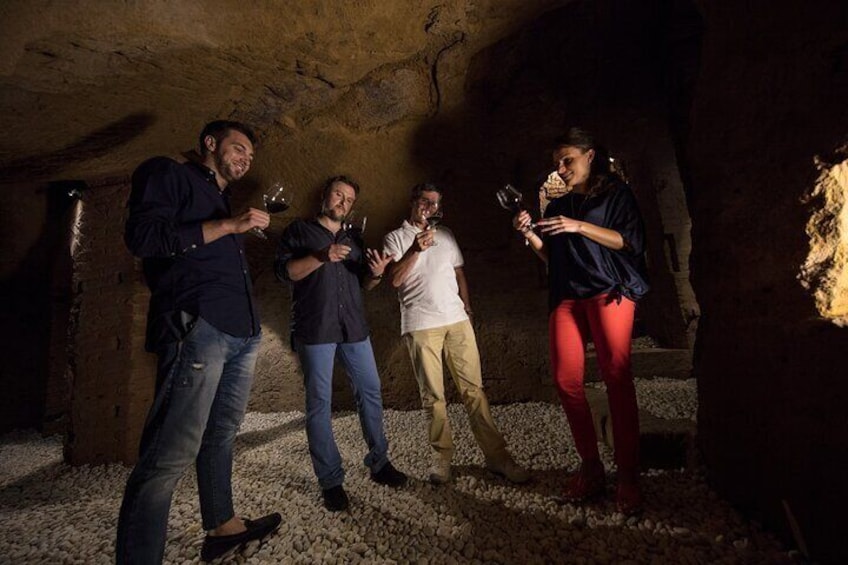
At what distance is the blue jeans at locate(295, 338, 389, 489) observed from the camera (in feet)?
8.55

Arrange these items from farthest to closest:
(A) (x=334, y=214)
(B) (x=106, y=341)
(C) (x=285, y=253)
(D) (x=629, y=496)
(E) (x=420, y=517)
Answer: (B) (x=106, y=341), (A) (x=334, y=214), (C) (x=285, y=253), (E) (x=420, y=517), (D) (x=629, y=496)

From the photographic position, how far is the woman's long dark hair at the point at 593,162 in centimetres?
239

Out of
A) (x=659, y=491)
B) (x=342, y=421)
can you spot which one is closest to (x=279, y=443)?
(x=342, y=421)

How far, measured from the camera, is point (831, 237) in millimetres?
1652

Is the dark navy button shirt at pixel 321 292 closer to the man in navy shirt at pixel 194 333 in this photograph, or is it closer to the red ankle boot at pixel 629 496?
the man in navy shirt at pixel 194 333

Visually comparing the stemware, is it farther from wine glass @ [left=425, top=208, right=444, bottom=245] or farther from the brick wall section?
the brick wall section

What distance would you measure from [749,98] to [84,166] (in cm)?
573

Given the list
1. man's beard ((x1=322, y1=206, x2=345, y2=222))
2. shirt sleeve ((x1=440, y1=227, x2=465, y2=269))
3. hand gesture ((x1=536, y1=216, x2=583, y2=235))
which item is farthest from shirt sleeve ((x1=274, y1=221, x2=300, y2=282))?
hand gesture ((x1=536, y1=216, x2=583, y2=235))

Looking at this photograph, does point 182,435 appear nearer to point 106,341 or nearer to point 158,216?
point 158,216

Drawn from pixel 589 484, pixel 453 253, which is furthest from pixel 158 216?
pixel 589 484

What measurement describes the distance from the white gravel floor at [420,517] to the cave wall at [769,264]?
30 centimetres

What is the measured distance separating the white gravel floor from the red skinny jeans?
0.35m

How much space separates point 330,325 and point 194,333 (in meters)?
1.00

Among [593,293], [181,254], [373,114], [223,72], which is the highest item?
[373,114]
